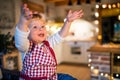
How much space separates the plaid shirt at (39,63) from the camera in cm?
85

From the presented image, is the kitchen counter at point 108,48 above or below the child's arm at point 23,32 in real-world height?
below

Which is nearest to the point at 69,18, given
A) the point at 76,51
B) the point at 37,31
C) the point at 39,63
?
the point at 37,31

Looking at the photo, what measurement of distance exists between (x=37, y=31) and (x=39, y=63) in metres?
0.17

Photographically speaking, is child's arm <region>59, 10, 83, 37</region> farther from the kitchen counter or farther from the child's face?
→ the kitchen counter

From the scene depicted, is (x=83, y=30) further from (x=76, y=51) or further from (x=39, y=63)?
(x=39, y=63)

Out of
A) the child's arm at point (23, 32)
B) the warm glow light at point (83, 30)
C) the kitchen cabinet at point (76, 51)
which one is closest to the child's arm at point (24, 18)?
the child's arm at point (23, 32)

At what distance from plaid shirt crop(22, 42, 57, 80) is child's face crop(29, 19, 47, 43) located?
38 millimetres

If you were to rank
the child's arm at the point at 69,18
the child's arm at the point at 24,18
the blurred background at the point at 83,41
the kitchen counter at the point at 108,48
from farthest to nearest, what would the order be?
the kitchen counter at the point at 108,48 < the blurred background at the point at 83,41 < the child's arm at the point at 69,18 < the child's arm at the point at 24,18

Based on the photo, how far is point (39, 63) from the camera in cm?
85

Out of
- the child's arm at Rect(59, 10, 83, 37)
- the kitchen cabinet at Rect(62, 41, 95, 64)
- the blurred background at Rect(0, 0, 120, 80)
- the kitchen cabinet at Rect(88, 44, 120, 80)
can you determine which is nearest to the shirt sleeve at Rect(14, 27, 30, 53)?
the child's arm at Rect(59, 10, 83, 37)

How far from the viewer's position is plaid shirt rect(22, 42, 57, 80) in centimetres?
85

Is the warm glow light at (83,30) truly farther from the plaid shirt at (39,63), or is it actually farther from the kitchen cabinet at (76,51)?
the plaid shirt at (39,63)

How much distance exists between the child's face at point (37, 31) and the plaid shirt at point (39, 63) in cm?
4

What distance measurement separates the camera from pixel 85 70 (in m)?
3.80
